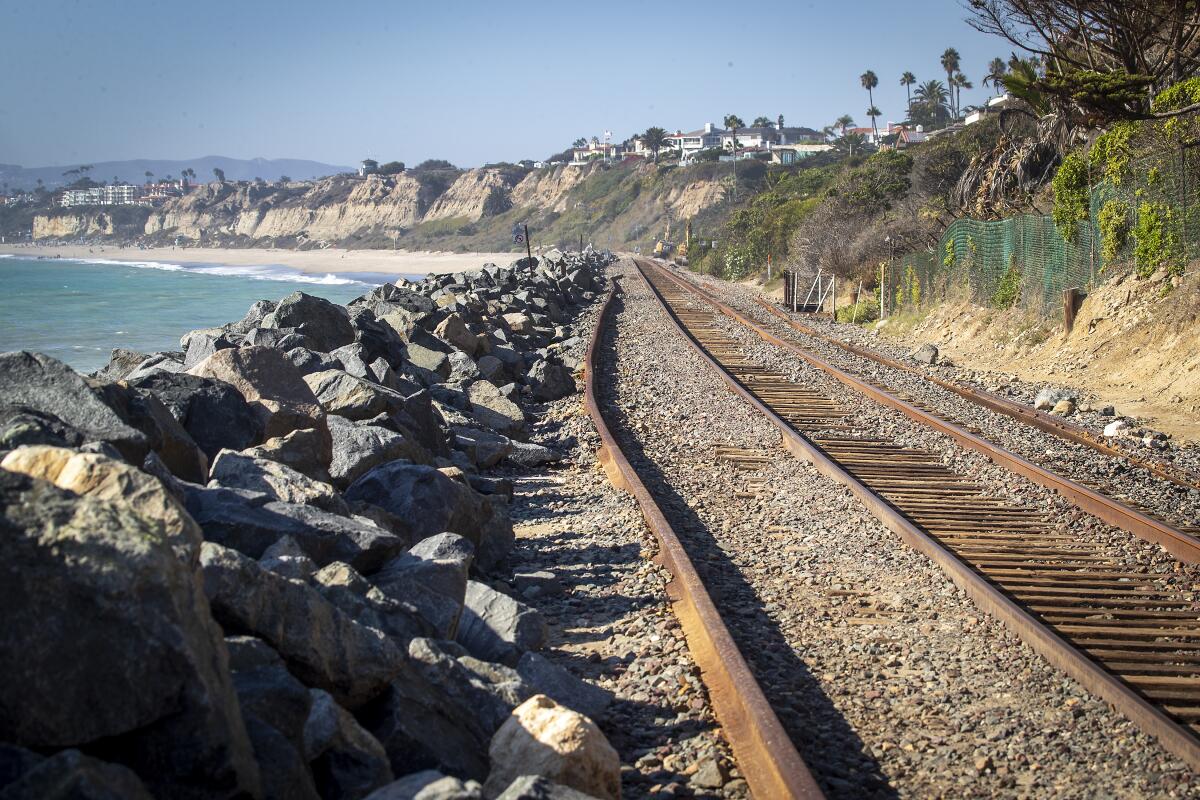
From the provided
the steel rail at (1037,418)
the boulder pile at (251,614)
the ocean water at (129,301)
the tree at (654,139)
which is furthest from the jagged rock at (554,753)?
the tree at (654,139)

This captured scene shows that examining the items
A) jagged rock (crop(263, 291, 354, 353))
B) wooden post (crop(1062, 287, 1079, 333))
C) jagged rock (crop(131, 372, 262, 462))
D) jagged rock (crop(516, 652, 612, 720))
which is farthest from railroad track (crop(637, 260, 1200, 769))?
wooden post (crop(1062, 287, 1079, 333))

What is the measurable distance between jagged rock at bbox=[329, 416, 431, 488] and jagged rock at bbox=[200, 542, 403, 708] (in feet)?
11.3

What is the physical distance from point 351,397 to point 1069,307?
1369 centimetres

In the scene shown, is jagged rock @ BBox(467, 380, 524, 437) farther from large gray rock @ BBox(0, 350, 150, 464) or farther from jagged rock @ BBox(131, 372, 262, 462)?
large gray rock @ BBox(0, 350, 150, 464)

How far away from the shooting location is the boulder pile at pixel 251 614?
2891 mm

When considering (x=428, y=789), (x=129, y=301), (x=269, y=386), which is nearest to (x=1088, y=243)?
(x=269, y=386)

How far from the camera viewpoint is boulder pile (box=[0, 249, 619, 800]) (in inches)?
114

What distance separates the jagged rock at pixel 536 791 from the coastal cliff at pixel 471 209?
111 m

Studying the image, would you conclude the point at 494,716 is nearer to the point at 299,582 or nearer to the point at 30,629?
the point at 299,582

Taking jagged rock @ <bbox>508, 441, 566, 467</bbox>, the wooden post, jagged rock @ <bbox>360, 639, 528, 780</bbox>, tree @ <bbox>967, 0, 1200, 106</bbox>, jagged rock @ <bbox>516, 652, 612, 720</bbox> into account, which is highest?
tree @ <bbox>967, 0, 1200, 106</bbox>

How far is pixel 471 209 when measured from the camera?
16300 cm

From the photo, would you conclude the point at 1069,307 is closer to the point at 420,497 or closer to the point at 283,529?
the point at 420,497

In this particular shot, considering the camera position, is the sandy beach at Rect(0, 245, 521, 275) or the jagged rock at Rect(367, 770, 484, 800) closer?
the jagged rock at Rect(367, 770, 484, 800)

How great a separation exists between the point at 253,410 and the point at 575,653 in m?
3.04
